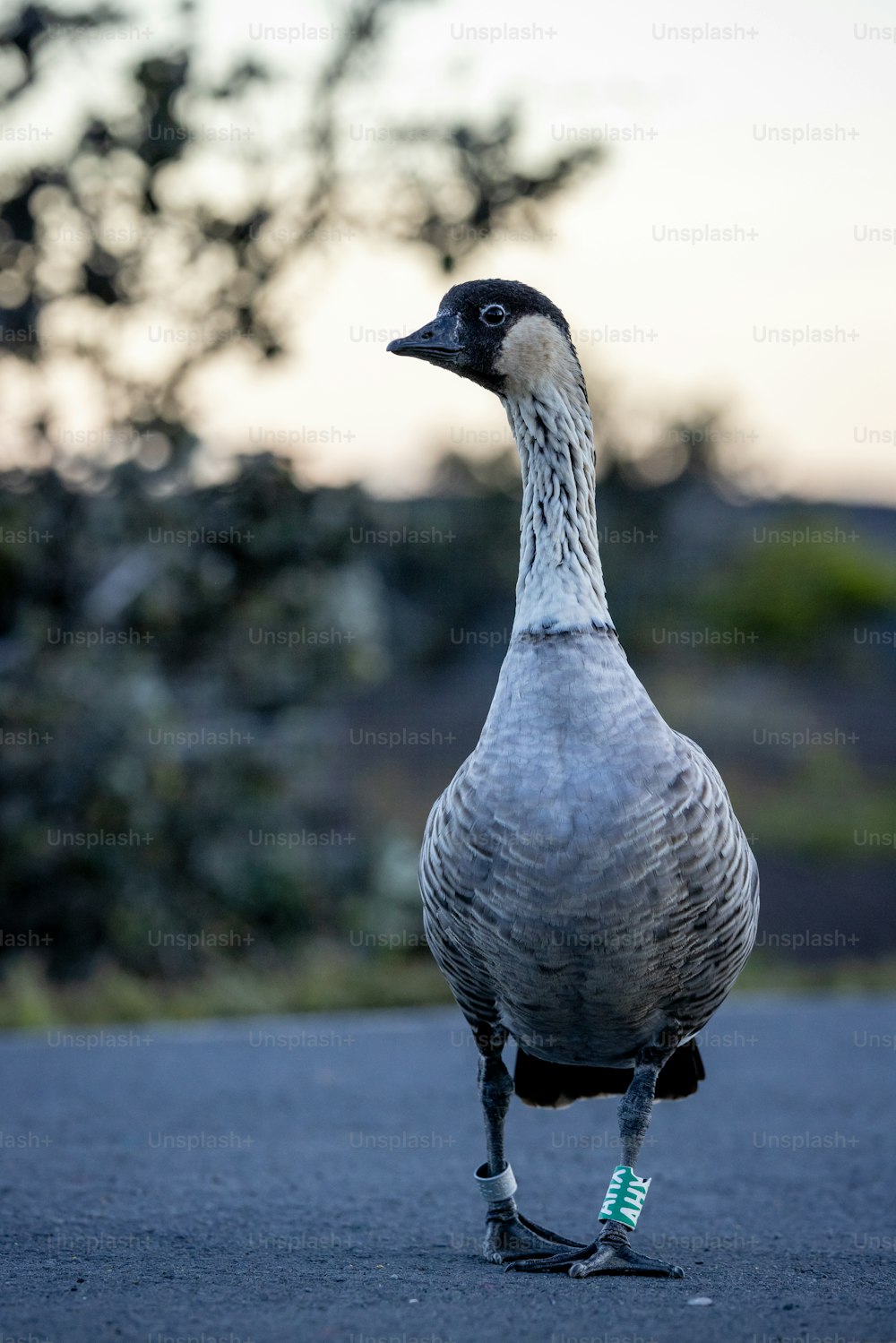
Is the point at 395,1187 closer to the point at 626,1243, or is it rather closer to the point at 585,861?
the point at 626,1243

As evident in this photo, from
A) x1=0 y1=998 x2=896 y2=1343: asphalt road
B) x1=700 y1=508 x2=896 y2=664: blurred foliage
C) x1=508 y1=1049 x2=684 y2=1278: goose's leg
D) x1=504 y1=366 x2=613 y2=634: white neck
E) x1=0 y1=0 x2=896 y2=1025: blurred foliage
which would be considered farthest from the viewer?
x1=700 y1=508 x2=896 y2=664: blurred foliage

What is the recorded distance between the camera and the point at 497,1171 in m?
5.29

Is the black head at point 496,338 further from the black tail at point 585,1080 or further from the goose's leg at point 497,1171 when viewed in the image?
the black tail at point 585,1080

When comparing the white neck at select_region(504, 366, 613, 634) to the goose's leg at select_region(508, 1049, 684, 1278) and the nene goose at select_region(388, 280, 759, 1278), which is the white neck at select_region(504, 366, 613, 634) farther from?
the goose's leg at select_region(508, 1049, 684, 1278)

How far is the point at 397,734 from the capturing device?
2091 cm

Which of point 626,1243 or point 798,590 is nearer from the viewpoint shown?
point 626,1243

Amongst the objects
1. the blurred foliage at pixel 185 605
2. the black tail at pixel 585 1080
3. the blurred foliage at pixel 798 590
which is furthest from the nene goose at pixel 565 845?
the blurred foliage at pixel 798 590

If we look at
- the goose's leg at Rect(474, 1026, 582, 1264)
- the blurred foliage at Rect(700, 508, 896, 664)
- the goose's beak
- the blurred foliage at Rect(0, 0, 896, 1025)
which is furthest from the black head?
the blurred foliage at Rect(700, 508, 896, 664)

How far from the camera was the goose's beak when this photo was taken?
17.3 ft

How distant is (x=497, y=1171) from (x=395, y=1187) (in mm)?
1657

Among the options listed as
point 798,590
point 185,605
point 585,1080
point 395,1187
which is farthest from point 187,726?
point 798,590

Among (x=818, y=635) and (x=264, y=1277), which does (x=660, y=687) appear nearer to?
(x=818, y=635)

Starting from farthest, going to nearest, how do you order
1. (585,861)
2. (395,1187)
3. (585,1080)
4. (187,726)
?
1. (187,726)
2. (395,1187)
3. (585,1080)
4. (585,861)

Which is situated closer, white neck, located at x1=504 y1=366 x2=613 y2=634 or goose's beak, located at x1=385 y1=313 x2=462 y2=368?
white neck, located at x1=504 y1=366 x2=613 y2=634
